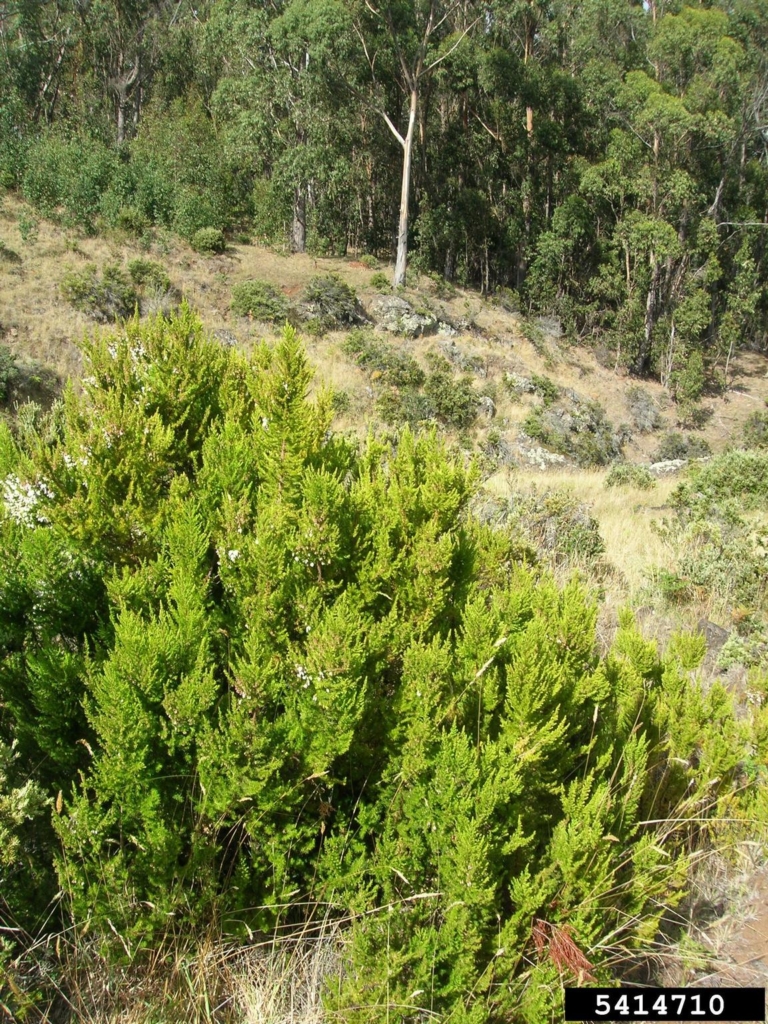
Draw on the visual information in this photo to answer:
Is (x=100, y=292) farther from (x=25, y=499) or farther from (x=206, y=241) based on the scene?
(x=25, y=499)

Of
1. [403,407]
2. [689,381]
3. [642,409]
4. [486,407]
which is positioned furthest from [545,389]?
[689,381]

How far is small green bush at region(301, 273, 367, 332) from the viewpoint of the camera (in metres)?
22.6

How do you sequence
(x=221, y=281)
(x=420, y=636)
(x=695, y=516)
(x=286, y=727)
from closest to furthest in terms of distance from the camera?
(x=286, y=727), (x=420, y=636), (x=695, y=516), (x=221, y=281)

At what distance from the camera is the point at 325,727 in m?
2.03

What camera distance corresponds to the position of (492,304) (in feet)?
95.0

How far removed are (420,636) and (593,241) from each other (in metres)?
31.2

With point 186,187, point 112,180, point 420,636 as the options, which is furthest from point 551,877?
point 186,187

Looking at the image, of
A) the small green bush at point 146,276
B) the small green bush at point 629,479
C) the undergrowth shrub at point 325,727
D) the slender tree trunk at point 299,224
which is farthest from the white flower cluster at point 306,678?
the slender tree trunk at point 299,224

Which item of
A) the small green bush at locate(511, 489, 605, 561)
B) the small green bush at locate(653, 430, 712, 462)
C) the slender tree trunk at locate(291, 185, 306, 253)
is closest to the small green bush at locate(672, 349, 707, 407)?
the small green bush at locate(653, 430, 712, 462)

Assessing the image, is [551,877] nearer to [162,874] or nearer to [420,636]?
[420,636]

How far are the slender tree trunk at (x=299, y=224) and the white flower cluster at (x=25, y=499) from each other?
27650mm

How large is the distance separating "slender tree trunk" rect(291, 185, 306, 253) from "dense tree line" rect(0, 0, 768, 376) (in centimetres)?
17

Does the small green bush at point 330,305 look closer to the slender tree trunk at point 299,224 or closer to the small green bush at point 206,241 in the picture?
the small green bush at point 206,241

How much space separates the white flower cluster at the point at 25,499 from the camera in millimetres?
2746
